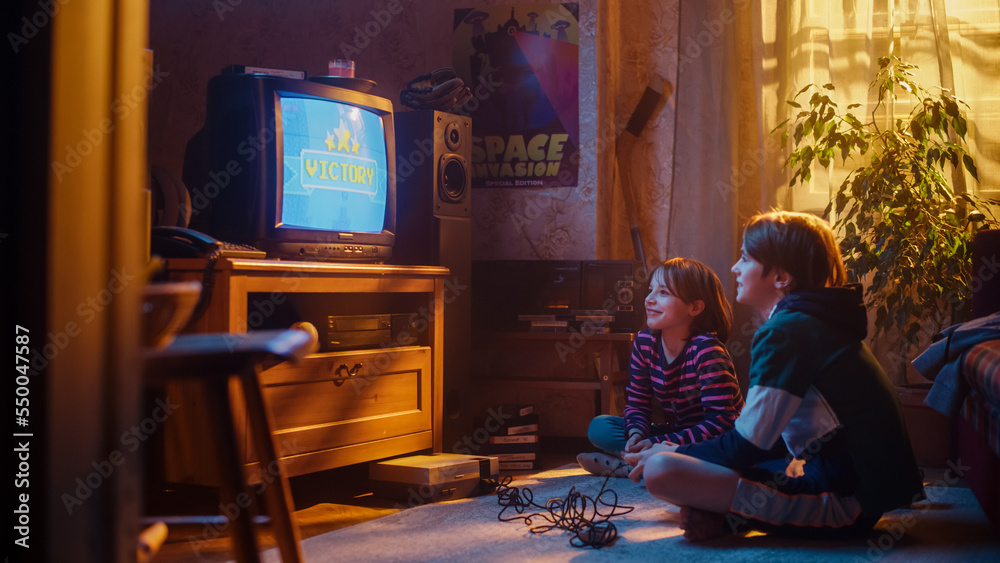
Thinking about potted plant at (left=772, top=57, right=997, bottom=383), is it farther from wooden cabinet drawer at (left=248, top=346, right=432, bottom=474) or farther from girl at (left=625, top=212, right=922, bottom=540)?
wooden cabinet drawer at (left=248, top=346, right=432, bottom=474)

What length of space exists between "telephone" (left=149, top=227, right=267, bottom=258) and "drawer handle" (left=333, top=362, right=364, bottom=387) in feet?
1.22

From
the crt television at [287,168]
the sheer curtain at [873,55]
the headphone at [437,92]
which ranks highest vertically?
the sheer curtain at [873,55]

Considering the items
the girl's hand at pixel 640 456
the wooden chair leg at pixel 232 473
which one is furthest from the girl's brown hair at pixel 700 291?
the wooden chair leg at pixel 232 473

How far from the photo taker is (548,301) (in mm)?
2838

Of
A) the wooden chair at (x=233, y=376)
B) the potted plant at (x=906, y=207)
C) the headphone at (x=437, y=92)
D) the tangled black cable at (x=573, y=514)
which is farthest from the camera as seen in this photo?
the headphone at (x=437, y=92)

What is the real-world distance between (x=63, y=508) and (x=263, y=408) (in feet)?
1.81

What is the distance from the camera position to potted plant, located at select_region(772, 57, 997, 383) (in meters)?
2.54

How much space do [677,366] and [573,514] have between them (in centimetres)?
54

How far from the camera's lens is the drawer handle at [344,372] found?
208 cm

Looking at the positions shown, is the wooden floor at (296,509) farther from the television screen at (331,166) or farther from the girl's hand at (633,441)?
the television screen at (331,166)

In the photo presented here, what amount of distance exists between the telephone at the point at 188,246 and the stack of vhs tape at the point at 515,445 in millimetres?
1056

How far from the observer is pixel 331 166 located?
7.22 ft

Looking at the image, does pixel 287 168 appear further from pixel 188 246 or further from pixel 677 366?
pixel 677 366

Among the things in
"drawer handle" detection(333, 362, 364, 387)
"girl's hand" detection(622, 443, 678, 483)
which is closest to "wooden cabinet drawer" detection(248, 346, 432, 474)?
"drawer handle" detection(333, 362, 364, 387)
